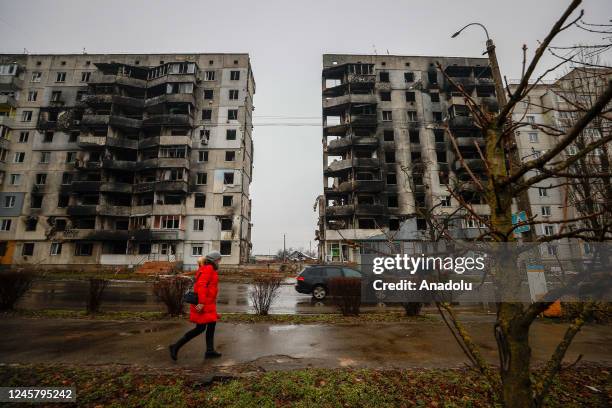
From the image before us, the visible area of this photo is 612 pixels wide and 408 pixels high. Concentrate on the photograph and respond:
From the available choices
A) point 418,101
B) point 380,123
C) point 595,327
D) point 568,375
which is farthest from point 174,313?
point 418,101

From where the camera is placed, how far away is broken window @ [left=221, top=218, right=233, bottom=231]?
112ft

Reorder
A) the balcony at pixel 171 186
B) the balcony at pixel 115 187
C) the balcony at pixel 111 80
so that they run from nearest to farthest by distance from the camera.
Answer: the balcony at pixel 171 186 < the balcony at pixel 115 187 < the balcony at pixel 111 80

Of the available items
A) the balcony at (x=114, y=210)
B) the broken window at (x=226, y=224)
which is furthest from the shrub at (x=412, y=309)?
the balcony at (x=114, y=210)


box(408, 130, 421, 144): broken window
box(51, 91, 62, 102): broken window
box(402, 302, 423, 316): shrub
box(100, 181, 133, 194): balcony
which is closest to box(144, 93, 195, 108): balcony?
box(100, 181, 133, 194): balcony

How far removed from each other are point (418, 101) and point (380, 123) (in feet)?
20.3

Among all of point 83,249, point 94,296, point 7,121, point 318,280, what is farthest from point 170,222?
point 7,121

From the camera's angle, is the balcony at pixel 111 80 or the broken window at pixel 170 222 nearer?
the broken window at pixel 170 222

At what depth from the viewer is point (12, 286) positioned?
8.98 m

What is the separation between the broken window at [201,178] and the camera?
3556 cm

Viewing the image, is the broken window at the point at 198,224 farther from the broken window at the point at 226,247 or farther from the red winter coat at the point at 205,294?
the red winter coat at the point at 205,294

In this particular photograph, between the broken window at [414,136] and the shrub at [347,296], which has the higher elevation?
the broken window at [414,136]

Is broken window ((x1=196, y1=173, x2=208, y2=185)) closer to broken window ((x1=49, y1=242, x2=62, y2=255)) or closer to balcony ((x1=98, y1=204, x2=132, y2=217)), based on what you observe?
balcony ((x1=98, y1=204, x2=132, y2=217))

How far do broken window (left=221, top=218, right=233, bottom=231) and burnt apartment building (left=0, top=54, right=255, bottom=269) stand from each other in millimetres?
121

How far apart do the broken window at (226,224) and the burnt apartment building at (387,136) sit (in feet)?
37.7
